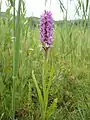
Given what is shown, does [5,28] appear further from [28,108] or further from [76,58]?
[76,58]

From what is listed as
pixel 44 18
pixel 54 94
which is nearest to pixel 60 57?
pixel 54 94

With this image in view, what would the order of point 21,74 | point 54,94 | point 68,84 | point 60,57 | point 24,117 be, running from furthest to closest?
point 60,57, point 68,84, point 54,94, point 21,74, point 24,117

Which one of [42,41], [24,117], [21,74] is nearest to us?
[42,41]

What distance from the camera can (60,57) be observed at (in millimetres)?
2174

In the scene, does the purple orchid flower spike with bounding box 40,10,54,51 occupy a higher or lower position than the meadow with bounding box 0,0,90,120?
higher

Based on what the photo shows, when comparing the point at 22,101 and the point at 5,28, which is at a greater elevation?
the point at 5,28

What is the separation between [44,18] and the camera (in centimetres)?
108

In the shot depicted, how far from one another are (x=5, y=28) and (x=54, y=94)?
50cm

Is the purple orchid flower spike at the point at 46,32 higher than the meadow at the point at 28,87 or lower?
higher

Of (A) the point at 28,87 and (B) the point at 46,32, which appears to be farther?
(A) the point at 28,87

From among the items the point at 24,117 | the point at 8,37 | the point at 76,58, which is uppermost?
the point at 8,37

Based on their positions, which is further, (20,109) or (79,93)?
(79,93)

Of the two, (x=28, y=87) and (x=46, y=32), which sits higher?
(x=46, y=32)

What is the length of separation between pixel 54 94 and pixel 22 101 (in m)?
0.23
